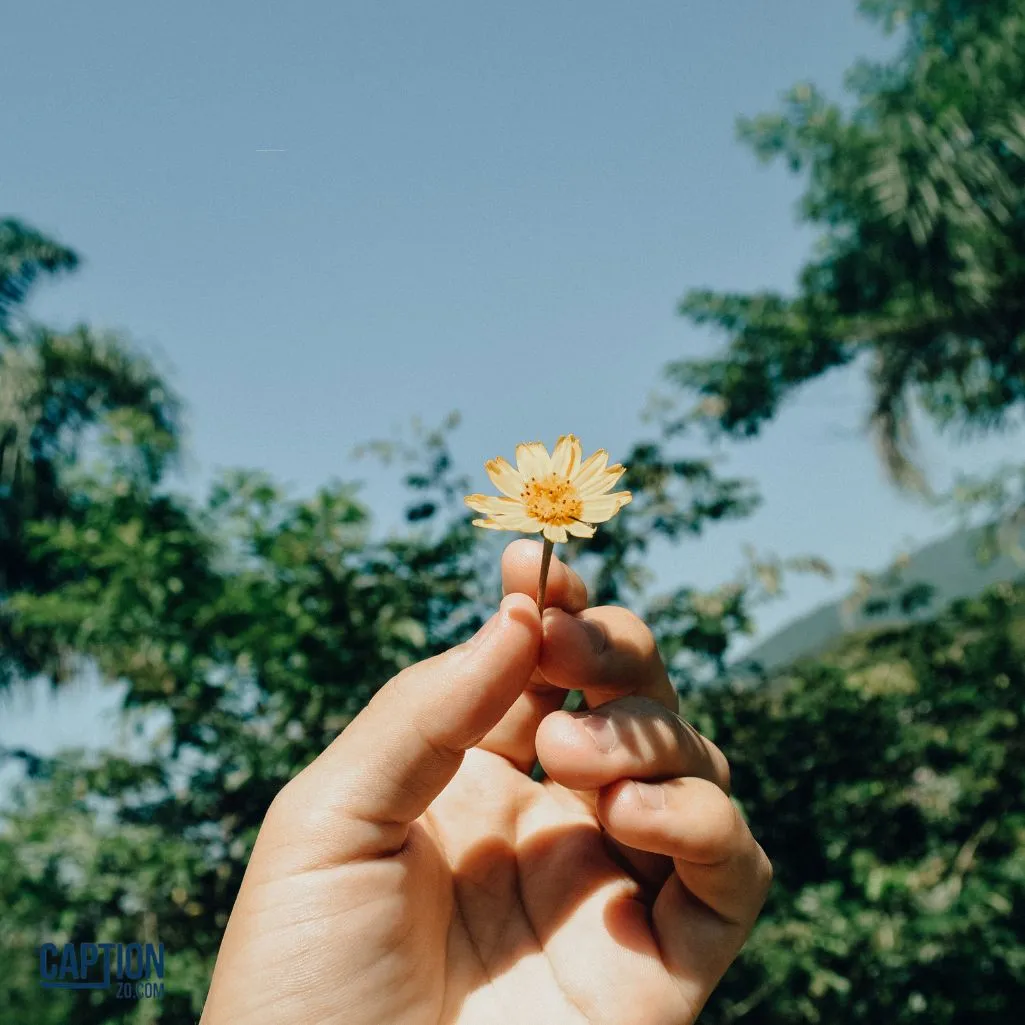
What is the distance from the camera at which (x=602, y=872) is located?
1076mm

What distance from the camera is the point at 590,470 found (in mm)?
1018

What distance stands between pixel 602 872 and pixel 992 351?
5.45m

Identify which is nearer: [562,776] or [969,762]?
[562,776]

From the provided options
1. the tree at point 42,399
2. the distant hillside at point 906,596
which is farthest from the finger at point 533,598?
the tree at point 42,399

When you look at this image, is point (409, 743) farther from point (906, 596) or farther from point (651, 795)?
point (906, 596)

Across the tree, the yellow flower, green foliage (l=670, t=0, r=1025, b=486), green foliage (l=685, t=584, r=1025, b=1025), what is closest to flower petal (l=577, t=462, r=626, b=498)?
the yellow flower

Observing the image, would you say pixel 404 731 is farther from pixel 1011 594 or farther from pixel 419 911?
pixel 1011 594

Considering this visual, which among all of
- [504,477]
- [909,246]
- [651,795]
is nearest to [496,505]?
[504,477]

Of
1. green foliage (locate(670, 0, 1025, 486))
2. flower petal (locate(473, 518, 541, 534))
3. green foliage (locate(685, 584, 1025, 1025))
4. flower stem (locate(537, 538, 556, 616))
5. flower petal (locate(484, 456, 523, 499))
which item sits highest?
green foliage (locate(670, 0, 1025, 486))

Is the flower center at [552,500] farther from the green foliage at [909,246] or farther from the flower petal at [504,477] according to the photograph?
the green foliage at [909,246]

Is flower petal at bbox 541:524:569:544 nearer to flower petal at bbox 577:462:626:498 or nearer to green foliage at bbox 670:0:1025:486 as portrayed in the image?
flower petal at bbox 577:462:626:498

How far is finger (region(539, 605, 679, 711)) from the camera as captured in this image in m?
0.97

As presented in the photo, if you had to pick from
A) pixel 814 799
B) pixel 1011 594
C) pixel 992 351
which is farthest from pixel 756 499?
pixel 992 351

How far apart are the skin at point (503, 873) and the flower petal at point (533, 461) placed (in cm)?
11
